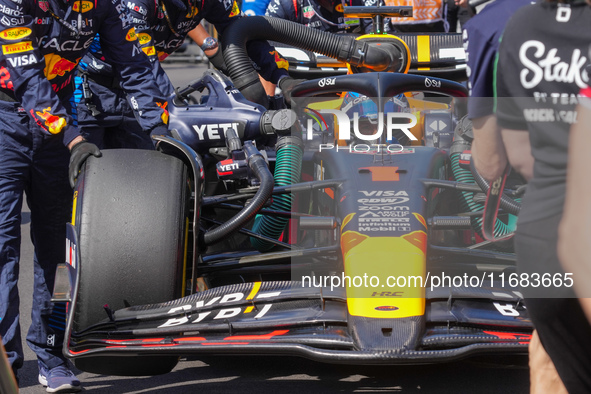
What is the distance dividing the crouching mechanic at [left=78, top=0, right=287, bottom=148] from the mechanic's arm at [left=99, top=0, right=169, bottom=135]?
45 centimetres

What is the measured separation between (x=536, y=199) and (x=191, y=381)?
228 cm

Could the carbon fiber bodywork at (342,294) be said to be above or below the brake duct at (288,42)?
below

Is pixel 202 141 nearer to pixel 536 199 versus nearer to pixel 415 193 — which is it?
pixel 415 193

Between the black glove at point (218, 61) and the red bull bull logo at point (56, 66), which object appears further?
the black glove at point (218, 61)

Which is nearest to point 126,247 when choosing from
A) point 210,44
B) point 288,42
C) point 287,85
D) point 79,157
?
point 79,157

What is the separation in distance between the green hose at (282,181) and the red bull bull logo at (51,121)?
109 centimetres

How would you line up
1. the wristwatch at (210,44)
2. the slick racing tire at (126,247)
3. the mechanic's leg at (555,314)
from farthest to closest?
1. the wristwatch at (210,44)
2. the slick racing tire at (126,247)
3. the mechanic's leg at (555,314)

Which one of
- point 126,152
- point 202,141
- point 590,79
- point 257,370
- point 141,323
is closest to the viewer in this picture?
point 590,79

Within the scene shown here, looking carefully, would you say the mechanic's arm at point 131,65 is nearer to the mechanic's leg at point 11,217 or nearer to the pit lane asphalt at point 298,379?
the mechanic's leg at point 11,217

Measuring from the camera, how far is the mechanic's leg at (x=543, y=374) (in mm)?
2150

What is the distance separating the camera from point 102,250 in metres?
3.47

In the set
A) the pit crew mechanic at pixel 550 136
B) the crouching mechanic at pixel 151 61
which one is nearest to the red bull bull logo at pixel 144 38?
the crouching mechanic at pixel 151 61

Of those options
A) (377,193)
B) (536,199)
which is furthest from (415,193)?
(536,199)

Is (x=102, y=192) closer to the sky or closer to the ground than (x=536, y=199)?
closer to the ground
